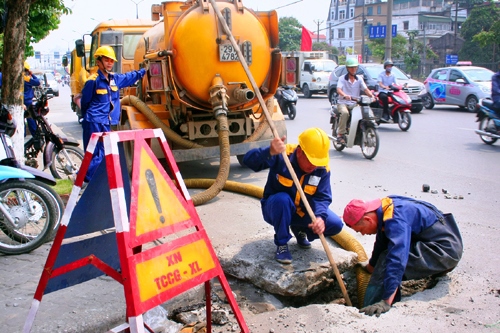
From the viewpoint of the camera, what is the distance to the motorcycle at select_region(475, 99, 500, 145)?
9.67m

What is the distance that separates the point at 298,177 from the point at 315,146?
339mm

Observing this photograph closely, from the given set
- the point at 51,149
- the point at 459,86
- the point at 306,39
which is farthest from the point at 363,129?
the point at 306,39

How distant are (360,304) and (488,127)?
7272 mm

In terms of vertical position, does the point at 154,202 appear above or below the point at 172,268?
above

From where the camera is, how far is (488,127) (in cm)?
996

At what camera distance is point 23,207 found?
4.47 meters

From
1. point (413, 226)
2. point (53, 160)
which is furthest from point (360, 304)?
point (53, 160)

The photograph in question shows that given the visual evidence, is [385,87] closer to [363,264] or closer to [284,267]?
[363,264]

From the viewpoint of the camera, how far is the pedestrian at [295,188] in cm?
380

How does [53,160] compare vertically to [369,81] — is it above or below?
below

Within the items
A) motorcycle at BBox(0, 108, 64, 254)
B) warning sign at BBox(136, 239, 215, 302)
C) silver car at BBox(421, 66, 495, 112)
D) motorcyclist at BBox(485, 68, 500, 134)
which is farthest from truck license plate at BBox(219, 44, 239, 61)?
silver car at BBox(421, 66, 495, 112)

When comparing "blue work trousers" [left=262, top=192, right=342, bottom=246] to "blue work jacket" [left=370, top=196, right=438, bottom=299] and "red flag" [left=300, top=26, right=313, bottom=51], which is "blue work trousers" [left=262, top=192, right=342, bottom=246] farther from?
"red flag" [left=300, top=26, right=313, bottom=51]

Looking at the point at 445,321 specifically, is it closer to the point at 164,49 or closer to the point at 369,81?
the point at 164,49

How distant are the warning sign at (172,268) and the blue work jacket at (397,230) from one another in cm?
126
